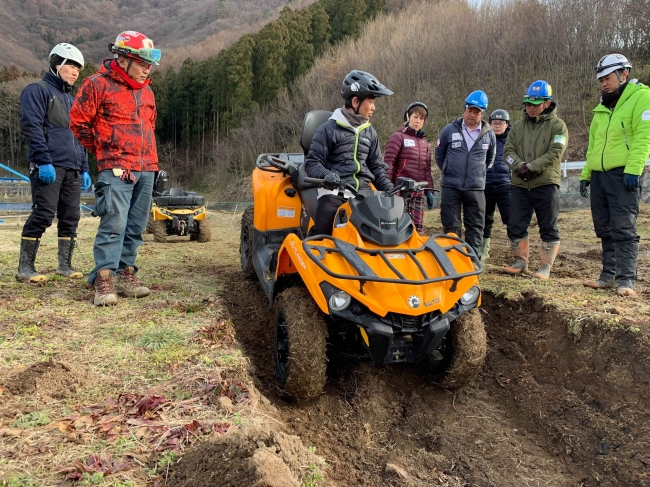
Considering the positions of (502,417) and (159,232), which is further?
(159,232)

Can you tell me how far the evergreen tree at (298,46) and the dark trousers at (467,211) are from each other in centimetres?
3517

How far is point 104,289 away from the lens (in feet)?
13.8

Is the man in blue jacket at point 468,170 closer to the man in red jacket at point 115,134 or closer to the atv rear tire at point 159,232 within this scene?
the man in red jacket at point 115,134

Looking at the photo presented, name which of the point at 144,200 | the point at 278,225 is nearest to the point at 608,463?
the point at 278,225

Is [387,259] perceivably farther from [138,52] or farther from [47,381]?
[138,52]

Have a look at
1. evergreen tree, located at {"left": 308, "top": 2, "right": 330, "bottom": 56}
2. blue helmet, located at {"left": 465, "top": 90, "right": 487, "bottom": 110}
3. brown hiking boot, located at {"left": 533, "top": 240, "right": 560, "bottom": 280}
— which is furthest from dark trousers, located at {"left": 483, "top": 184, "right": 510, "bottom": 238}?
evergreen tree, located at {"left": 308, "top": 2, "right": 330, "bottom": 56}

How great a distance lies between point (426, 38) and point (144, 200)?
94.4 ft

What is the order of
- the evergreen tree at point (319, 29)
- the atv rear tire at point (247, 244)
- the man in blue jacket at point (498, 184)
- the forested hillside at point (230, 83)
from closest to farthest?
the atv rear tire at point (247, 244), the man in blue jacket at point (498, 184), the forested hillside at point (230, 83), the evergreen tree at point (319, 29)

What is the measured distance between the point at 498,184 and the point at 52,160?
16.3ft

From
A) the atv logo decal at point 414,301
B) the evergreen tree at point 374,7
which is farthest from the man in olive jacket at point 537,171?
the evergreen tree at point 374,7

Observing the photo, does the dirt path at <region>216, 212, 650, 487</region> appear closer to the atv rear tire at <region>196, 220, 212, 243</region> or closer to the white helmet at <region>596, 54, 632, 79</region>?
the white helmet at <region>596, 54, 632, 79</region>

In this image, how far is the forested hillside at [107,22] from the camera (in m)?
81.6

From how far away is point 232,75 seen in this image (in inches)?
1517

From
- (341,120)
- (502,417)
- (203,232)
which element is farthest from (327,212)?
(203,232)
